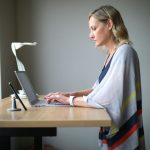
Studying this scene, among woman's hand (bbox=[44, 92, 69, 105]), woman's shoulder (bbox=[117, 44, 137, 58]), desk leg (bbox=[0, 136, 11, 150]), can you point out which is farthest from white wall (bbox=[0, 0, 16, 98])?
woman's shoulder (bbox=[117, 44, 137, 58])

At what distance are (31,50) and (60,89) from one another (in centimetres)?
51

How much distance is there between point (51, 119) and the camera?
52.7 inches

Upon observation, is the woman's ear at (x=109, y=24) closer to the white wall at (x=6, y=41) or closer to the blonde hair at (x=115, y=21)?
the blonde hair at (x=115, y=21)

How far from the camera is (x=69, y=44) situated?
327 centimetres

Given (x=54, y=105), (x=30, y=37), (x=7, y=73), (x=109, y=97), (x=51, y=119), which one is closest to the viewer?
(x=51, y=119)

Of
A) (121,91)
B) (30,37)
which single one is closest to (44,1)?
(30,37)

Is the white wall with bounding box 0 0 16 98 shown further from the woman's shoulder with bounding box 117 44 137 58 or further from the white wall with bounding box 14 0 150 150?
the woman's shoulder with bounding box 117 44 137 58

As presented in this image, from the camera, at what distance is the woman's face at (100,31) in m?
1.84

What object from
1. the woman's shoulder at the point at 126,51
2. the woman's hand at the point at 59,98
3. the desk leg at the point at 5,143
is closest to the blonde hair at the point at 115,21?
the woman's shoulder at the point at 126,51

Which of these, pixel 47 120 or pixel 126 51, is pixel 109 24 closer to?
pixel 126 51

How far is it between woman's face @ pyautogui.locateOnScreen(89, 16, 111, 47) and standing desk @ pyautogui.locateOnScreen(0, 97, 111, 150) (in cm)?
45

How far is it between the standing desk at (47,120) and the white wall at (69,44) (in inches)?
63.2

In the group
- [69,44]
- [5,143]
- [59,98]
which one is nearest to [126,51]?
[59,98]

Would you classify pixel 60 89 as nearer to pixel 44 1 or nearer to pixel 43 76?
pixel 43 76
